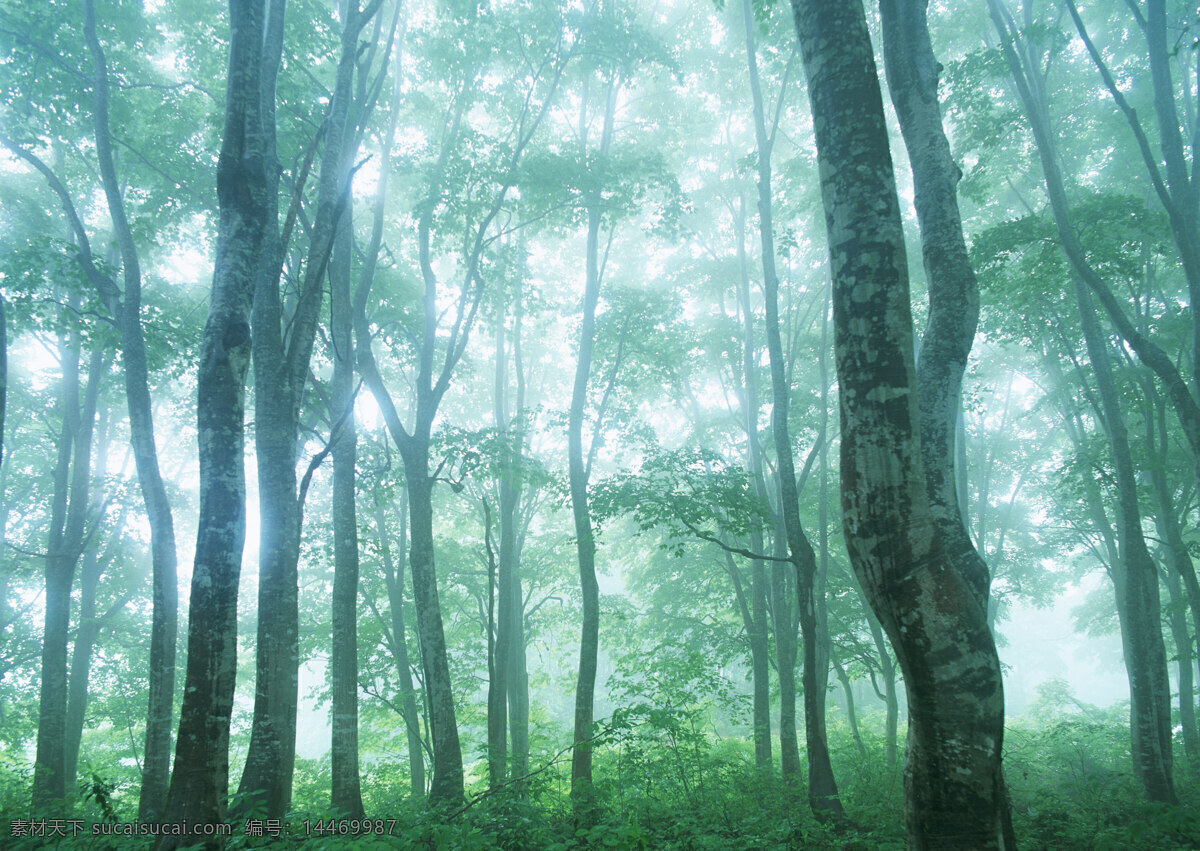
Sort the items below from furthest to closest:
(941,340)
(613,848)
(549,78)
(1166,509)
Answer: (549,78)
(1166,509)
(613,848)
(941,340)

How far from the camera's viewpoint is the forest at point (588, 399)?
390 cm

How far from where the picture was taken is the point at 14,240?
12891mm

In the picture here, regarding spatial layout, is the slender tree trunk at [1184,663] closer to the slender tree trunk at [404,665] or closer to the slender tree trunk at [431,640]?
the slender tree trunk at [431,640]

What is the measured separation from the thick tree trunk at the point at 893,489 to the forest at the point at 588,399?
21 mm

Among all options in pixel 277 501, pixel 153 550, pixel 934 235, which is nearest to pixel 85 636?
pixel 153 550

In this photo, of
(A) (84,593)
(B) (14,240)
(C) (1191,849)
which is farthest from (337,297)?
(A) (84,593)

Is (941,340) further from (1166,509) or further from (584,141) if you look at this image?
(584,141)

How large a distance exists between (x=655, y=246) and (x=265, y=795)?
16.7 meters

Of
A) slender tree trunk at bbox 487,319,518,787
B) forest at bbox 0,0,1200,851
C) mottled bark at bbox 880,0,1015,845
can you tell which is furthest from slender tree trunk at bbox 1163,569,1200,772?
slender tree trunk at bbox 487,319,518,787

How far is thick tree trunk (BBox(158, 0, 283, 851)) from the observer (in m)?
3.82

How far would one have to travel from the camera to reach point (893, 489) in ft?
9.42

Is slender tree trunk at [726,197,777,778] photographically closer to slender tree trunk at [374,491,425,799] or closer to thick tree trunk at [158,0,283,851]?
slender tree trunk at [374,491,425,799]

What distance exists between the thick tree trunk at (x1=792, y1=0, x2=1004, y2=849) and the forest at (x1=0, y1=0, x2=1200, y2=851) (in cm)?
2

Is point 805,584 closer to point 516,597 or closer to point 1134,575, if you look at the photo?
point 1134,575
